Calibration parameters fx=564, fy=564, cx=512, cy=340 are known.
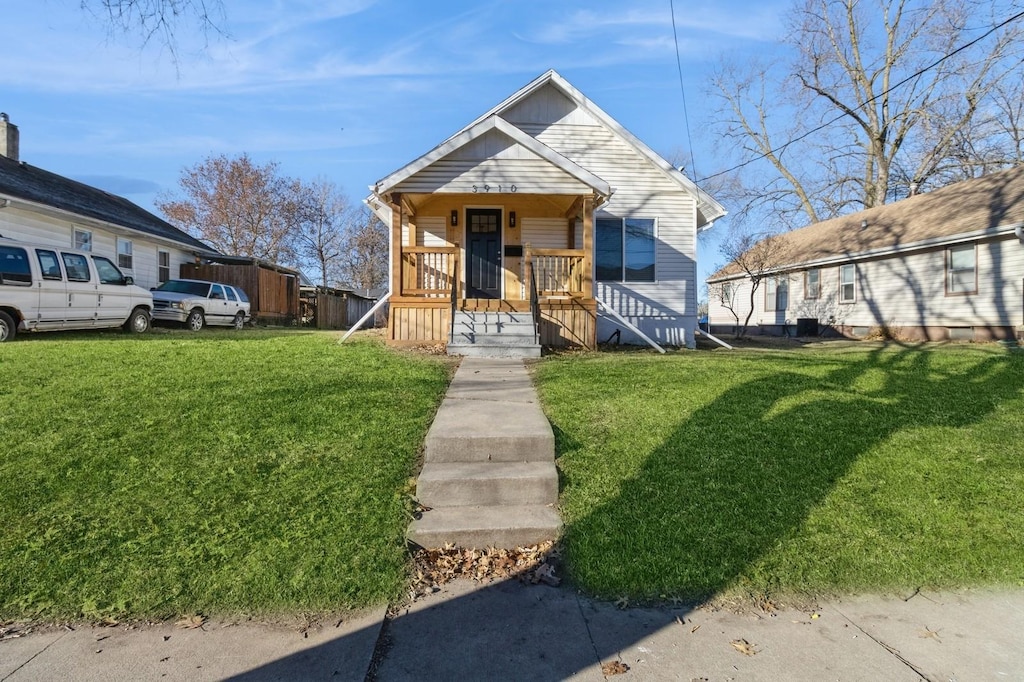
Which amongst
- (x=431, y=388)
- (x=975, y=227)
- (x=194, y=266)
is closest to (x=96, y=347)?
(x=431, y=388)

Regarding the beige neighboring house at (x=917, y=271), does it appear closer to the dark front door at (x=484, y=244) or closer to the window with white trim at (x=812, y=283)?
the window with white trim at (x=812, y=283)

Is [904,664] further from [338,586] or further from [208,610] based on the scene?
[208,610]

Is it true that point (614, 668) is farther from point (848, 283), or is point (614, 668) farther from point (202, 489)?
point (848, 283)

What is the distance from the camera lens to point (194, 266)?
20047 mm

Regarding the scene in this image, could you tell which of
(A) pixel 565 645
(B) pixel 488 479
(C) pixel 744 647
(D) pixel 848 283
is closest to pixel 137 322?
(B) pixel 488 479

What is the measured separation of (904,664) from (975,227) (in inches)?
660

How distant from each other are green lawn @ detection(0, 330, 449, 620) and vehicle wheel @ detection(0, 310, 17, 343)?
335 cm

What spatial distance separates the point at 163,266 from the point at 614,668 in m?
20.6

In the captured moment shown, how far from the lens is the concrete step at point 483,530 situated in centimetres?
359

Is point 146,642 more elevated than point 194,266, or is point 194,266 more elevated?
point 194,266

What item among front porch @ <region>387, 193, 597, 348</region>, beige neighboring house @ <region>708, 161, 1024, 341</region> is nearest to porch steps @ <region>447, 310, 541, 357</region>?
front porch @ <region>387, 193, 597, 348</region>

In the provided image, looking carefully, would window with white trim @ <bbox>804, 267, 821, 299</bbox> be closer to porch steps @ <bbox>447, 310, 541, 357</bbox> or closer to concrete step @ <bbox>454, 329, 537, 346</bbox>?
porch steps @ <bbox>447, 310, 541, 357</bbox>

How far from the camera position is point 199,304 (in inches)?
575

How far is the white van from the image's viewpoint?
30.0ft
